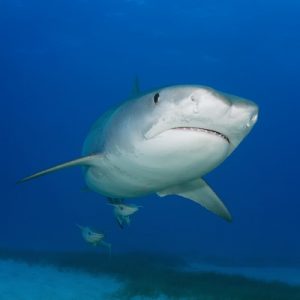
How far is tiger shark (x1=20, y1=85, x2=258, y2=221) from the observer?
116 inches

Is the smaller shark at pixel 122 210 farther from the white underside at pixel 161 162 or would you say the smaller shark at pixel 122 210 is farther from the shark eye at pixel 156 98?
the shark eye at pixel 156 98

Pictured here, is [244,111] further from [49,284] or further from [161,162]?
[49,284]

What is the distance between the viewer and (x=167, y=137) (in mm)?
3312

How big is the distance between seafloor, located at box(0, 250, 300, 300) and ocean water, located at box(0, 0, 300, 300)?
0.06 m

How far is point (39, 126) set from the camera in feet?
271

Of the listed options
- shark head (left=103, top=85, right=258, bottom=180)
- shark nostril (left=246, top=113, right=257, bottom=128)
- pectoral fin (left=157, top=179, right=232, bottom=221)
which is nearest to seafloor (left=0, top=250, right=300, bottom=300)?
pectoral fin (left=157, top=179, right=232, bottom=221)

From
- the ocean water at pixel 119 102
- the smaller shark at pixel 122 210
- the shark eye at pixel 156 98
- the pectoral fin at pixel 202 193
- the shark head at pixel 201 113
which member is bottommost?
the shark head at pixel 201 113

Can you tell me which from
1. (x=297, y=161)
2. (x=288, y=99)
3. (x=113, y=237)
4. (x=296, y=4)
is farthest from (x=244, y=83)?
(x=297, y=161)

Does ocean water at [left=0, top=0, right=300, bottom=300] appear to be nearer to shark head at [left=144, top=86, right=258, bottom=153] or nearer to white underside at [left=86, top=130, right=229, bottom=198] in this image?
white underside at [left=86, top=130, right=229, bottom=198]

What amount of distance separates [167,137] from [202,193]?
2380 mm

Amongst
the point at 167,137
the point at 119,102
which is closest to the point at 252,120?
the point at 167,137

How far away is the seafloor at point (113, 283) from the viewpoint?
33.2ft

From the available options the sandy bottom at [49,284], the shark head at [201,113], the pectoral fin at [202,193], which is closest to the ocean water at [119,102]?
the sandy bottom at [49,284]

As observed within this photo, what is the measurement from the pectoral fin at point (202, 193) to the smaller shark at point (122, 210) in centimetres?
110
